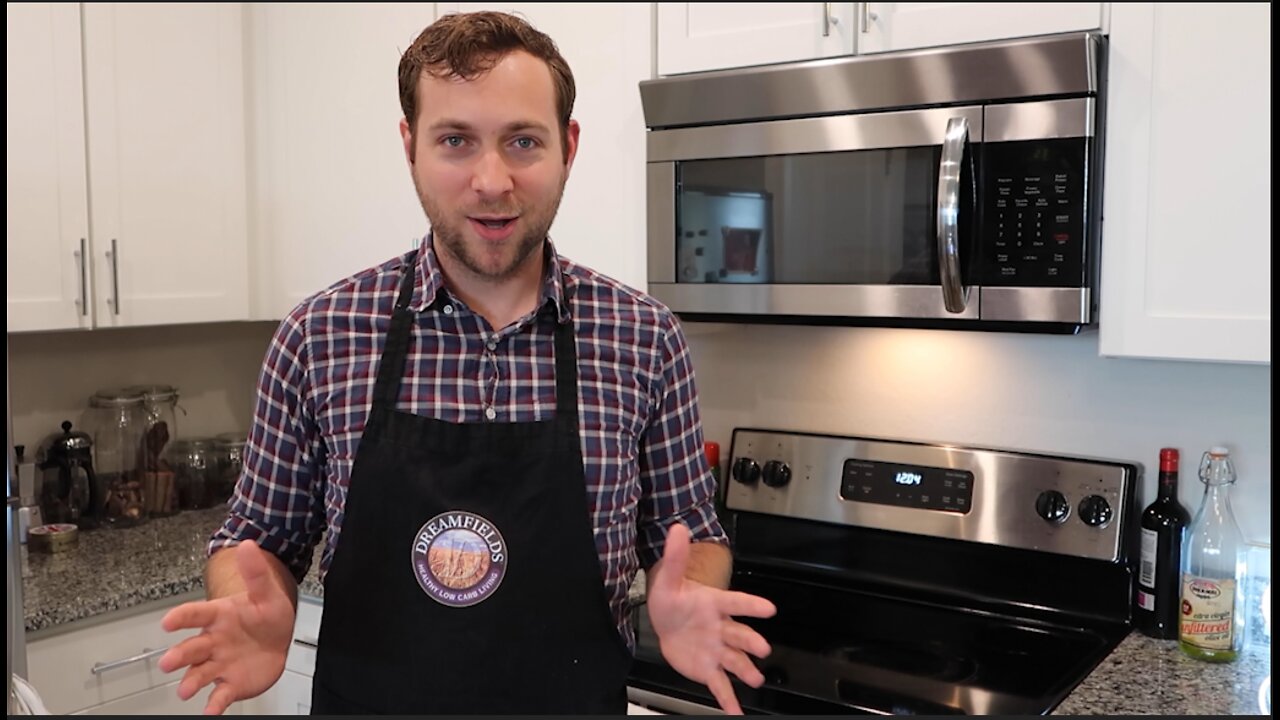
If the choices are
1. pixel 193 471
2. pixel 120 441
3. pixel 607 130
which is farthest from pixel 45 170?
pixel 607 130

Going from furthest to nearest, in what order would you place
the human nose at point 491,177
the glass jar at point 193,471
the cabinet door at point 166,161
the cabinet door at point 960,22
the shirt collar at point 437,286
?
1. the glass jar at point 193,471
2. the cabinet door at point 166,161
3. the cabinet door at point 960,22
4. the shirt collar at point 437,286
5. the human nose at point 491,177

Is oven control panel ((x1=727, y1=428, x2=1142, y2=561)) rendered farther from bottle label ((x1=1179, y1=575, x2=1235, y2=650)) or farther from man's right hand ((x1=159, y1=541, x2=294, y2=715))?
man's right hand ((x1=159, y1=541, x2=294, y2=715))

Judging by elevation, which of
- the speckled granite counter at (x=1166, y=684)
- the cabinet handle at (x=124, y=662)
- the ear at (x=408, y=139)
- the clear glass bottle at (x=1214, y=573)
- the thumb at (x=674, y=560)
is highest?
the ear at (x=408, y=139)

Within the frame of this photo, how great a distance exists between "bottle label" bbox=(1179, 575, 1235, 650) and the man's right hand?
4.47ft

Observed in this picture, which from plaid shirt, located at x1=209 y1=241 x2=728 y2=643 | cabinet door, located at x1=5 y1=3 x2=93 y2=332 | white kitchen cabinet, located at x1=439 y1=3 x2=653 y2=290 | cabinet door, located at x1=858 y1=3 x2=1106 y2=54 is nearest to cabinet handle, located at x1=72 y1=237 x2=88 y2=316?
cabinet door, located at x1=5 y1=3 x2=93 y2=332

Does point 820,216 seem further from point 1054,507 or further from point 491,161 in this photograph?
point 491,161

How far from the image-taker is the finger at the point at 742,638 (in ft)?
3.64

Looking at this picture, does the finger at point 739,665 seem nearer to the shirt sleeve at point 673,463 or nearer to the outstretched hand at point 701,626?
the outstretched hand at point 701,626

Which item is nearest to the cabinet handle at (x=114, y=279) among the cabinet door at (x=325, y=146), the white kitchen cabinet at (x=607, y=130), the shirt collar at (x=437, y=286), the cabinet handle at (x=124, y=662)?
the cabinet door at (x=325, y=146)

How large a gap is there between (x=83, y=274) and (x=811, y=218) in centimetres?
143

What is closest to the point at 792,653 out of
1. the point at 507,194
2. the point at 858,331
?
the point at 858,331

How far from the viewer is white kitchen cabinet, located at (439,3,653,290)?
2137 mm

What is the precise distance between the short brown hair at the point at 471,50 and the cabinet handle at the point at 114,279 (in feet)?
4.11

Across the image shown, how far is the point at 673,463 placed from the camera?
4.77ft
